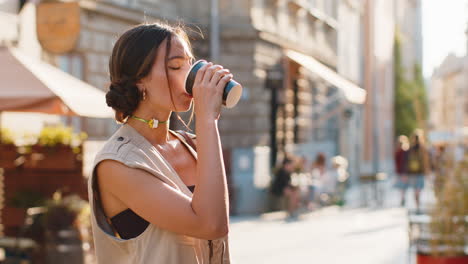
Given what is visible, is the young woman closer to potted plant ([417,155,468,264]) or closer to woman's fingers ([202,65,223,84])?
woman's fingers ([202,65,223,84])

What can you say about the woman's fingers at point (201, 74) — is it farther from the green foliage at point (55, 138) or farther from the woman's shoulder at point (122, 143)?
the green foliage at point (55, 138)

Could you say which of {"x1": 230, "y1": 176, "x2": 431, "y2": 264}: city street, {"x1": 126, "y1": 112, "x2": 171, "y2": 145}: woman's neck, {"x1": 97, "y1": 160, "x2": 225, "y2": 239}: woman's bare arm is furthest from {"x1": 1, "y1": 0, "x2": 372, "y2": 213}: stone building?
{"x1": 97, "y1": 160, "x2": 225, "y2": 239}: woman's bare arm

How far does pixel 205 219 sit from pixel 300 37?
75.3 ft

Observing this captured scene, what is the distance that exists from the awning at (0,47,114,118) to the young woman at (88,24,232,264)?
496 centimetres

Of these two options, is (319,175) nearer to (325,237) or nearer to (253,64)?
(253,64)

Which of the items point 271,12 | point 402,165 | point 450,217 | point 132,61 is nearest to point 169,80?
point 132,61

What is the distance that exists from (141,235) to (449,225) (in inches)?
183

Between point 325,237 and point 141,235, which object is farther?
point 325,237

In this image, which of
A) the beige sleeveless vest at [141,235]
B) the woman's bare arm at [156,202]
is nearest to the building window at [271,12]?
the beige sleeveless vest at [141,235]

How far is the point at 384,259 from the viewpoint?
35.0 ft

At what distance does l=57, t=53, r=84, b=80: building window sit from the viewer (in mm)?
14305

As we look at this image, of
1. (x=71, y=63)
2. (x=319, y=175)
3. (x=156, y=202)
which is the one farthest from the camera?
(x=319, y=175)

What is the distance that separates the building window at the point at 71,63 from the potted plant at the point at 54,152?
5218mm

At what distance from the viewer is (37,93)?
281 inches
